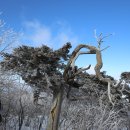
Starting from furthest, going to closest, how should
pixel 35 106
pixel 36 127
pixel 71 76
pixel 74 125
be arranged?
pixel 36 127, pixel 35 106, pixel 74 125, pixel 71 76

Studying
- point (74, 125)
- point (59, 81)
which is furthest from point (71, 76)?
point (74, 125)

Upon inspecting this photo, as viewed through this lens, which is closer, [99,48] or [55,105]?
[99,48]

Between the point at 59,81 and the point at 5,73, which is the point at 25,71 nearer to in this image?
the point at 5,73

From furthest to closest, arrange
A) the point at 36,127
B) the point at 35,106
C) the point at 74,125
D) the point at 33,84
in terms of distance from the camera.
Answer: the point at 36,127
the point at 35,106
the point at 33,84
the point at 74,125

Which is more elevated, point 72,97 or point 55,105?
point 72,97

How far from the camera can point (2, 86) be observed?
27.2m

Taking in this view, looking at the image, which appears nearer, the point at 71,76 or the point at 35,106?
the point at 71,76

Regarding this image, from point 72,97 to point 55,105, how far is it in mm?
20100

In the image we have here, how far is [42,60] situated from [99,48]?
14.5 metres

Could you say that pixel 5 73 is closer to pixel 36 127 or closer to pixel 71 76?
pixel 71 76

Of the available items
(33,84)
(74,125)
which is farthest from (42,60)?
(74,125)

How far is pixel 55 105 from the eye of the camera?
1791 centimetres

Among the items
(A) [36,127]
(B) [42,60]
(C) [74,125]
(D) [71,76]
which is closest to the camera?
(D) [71,76]

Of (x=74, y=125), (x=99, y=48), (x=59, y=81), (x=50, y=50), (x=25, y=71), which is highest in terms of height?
(x=50, y=50)
